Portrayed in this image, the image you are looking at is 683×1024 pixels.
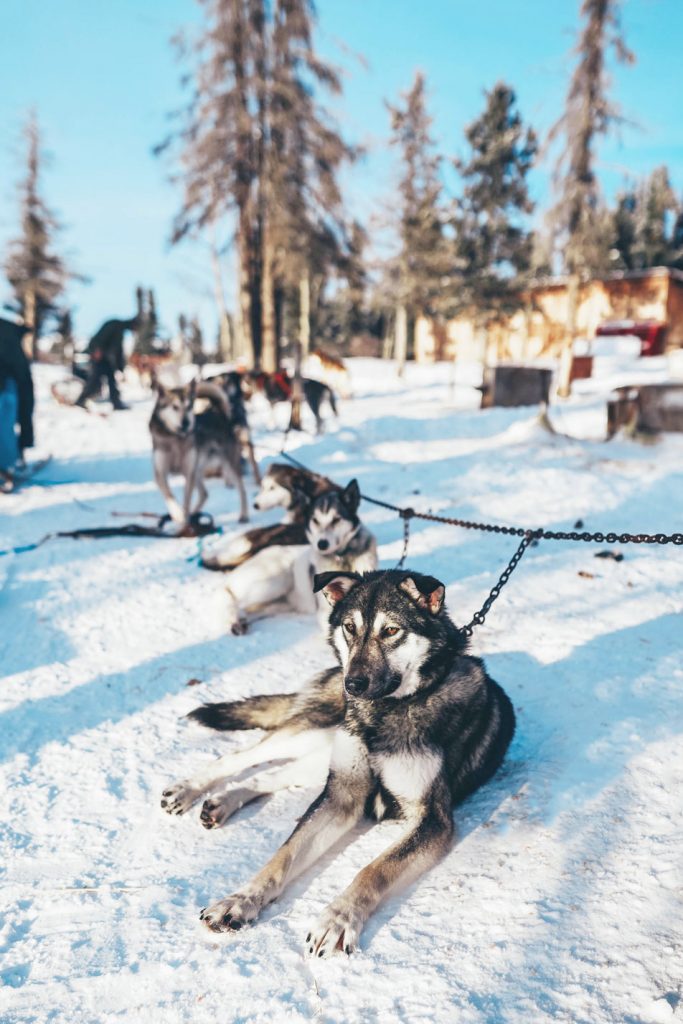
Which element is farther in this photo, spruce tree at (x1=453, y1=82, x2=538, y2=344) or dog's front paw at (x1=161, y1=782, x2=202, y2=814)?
spruce tree at (x1=453, y1=82, x2=538, y2=344)

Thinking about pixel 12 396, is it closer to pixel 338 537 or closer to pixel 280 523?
pixel 280 523

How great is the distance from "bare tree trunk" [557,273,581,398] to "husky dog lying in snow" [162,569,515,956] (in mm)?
15241

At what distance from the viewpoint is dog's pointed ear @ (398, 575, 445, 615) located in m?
2.34

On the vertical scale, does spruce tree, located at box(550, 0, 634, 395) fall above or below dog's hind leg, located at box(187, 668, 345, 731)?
above

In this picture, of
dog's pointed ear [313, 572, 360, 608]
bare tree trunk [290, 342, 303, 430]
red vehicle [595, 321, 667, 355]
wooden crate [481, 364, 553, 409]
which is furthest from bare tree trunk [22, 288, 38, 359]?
dog's pointed ear [313, 572, 360, 608]

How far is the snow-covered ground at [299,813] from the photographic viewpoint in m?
1.69

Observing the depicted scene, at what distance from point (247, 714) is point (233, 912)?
1.06 metres

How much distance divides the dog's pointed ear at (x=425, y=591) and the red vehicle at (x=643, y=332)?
28218 millimetres

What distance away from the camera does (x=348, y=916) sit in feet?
6.05

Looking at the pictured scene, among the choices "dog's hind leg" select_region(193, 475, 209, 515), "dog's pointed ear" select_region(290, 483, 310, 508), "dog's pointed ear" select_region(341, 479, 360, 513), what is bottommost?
"dog's hind leg" select_region(193, 475, 209, 515)

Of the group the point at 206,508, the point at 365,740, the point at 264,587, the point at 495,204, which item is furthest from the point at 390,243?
the point at 365,740

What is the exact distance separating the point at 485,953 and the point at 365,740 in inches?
28.0

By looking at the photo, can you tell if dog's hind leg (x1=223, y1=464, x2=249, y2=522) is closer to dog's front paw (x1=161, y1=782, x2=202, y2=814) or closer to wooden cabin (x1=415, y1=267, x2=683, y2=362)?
dog's front paw (x1=161, y1=782, x2=202, y2=814)

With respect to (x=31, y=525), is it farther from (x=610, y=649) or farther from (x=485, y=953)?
(x=485, y=953)
